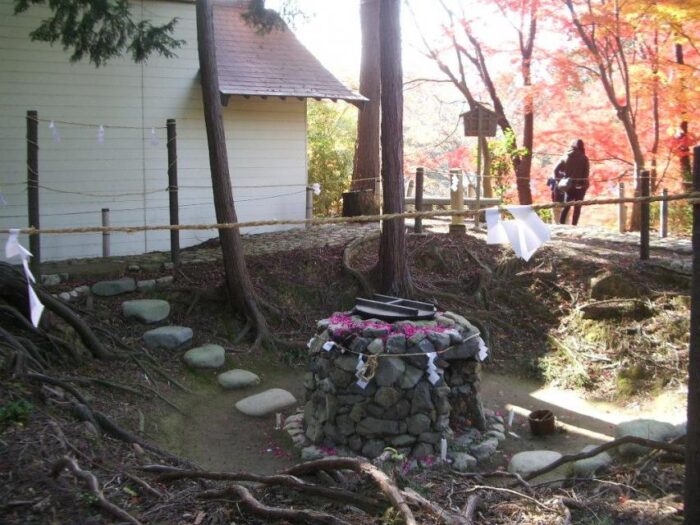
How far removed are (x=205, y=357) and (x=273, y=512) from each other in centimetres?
531

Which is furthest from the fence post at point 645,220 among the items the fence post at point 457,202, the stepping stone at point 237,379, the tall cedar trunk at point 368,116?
the tall cedar trunk at point 368,116

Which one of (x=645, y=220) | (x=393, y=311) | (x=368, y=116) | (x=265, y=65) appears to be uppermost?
(x=265, y=65)

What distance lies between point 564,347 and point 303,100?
7.04m

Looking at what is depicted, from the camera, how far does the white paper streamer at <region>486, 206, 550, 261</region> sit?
195 inches

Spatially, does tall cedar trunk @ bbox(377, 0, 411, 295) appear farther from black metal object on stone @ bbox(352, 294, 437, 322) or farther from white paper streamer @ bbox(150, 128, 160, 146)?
white paper streamer @ bbox(150, 128, 160, 146)

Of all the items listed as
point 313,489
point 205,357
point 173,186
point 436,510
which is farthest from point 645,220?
point 313,489

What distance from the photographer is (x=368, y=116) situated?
50.0 ft

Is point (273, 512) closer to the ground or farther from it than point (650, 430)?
farther from it

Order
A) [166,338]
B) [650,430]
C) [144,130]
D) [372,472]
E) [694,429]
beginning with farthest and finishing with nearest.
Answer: [144,130] → [166,338] → [650,430] → [372,472] → [694,429]

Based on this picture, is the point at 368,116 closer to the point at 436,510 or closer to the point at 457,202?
the point at 457,202

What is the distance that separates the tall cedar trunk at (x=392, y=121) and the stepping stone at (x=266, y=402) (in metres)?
2.58

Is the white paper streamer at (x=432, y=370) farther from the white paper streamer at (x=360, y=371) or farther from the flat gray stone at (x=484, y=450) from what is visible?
the flat gray stone at (x=484, y=450)

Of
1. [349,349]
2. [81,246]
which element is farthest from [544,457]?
[81,246]

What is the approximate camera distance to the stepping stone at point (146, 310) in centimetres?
897
